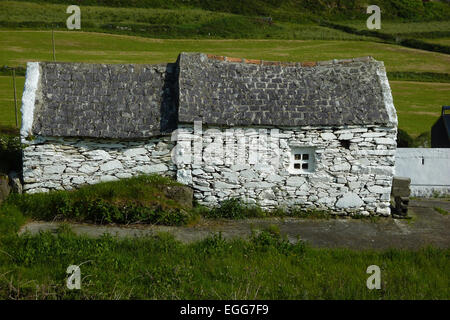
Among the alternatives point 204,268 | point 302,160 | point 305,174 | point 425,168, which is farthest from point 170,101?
point 425,168

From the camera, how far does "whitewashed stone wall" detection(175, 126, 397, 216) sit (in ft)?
39.1

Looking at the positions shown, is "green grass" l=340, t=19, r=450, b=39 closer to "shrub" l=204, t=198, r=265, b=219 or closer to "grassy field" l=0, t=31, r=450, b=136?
"grassy field" l=0, t=31, r=450, b=136

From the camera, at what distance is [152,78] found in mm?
12688

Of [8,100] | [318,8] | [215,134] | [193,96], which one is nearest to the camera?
[215,134]

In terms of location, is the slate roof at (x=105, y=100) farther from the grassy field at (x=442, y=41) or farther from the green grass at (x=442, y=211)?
the grassy field at (x=442, y=41)

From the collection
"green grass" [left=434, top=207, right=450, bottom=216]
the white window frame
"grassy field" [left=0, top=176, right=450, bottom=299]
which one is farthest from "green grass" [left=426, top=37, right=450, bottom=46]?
"grassy field" [left=0, top=176, right=450, bottom=299]

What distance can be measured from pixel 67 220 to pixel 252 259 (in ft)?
14.9

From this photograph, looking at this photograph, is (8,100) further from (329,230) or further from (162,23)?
(162,23)

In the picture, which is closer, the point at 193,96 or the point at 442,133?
the point at 193,96

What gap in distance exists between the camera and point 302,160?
1227cm

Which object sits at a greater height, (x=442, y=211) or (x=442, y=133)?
(x=442, y=133)

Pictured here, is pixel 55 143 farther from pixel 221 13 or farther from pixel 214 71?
pixel 221 13

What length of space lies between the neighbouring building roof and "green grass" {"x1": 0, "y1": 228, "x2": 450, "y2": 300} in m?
3.04

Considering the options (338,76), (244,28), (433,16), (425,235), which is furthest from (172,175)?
(433,16)
